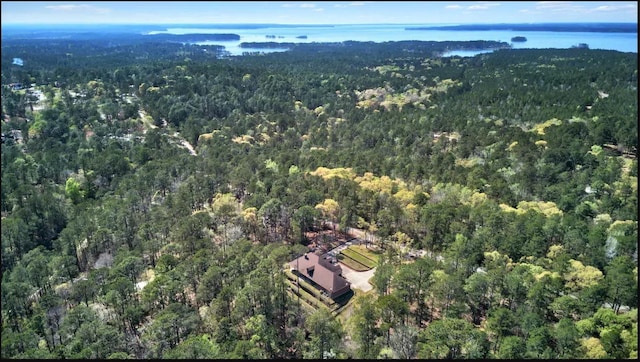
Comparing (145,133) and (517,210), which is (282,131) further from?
(517,210)

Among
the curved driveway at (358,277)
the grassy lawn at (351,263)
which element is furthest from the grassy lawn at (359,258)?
the curved driveway at (358,277)

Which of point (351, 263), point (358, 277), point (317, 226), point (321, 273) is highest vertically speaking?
point (321, 273)

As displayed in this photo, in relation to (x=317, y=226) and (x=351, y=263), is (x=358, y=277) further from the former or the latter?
(x=317, y=226)

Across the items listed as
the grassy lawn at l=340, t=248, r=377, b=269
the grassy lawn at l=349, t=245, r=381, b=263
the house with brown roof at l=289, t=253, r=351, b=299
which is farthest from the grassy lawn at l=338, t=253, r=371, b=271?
the house with brown roof at l=289, t=253, r=351, b=299

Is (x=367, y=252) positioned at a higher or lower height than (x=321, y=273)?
lower

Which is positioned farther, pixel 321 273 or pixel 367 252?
pixel 367 252

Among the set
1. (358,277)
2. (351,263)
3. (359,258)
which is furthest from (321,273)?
(359,258)

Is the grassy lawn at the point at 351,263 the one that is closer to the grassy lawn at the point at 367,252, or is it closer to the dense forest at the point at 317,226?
the grassy lawn at the point at 367,252
